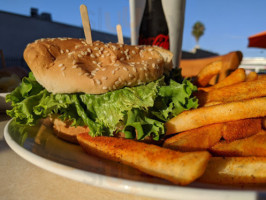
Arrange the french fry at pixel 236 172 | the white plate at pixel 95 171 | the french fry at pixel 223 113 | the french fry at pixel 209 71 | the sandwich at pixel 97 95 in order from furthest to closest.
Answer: the french fry at pixel 209 71 → the sandwich at pixel 97 95 → the french fry at pixel 223 113 → the french fry at pixel 236 172 → the white plate at pixel 95 171

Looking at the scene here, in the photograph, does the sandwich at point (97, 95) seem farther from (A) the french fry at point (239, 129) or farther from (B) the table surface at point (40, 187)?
(B) the table surface at point (40, 187)

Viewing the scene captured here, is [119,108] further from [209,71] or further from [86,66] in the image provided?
[209,71]

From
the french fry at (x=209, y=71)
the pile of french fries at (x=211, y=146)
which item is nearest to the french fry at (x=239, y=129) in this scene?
the pile of french fries at (x=211, y=146)

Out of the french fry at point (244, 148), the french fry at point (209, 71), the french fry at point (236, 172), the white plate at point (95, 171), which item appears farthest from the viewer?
the french fry at point (209, 71)

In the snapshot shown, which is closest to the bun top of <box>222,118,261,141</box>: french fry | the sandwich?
the sandwich

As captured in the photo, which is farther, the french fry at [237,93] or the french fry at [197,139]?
the french fry at [237,93]

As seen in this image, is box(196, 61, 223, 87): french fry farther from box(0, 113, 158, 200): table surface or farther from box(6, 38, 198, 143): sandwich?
box(0, 113, 158, 200): table surface
